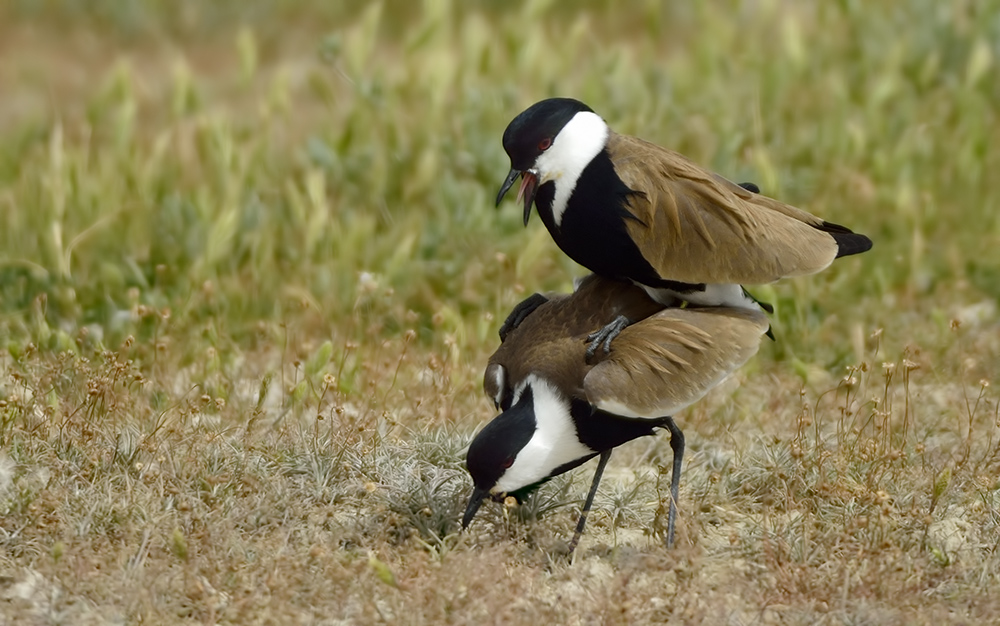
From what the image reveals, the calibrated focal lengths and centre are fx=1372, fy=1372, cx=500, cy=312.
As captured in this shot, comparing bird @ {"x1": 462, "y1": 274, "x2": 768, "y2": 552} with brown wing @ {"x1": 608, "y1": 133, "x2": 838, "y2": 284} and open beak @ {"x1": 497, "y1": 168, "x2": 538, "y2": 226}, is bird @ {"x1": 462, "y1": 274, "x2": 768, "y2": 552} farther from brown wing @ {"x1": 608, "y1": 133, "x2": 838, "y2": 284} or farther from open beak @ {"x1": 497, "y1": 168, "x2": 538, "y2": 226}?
open beak @ {"x1": 497, "y1": 168, "x2": 538, "y2": 226}

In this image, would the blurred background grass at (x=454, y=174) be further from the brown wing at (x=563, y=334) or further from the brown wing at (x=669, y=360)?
the brown wing at (x=669, y=360)

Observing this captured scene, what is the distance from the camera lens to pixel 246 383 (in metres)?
5.32

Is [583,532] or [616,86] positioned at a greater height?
[616,86]

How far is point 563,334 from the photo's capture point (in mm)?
4082

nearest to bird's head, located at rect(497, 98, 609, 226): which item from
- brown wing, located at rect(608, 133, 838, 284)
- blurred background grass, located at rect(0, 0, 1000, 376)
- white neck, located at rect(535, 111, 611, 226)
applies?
white neck, located at rect(535, 111, 611, 226)

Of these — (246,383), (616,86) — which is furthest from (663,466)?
(616,86)

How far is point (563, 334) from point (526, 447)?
409 millimetres

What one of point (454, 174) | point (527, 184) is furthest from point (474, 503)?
point (454, 174)

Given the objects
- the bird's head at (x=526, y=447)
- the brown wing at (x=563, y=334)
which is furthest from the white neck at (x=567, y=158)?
the bird's head at (x=526, y=447)

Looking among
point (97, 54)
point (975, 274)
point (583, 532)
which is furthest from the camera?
point (97, 54)

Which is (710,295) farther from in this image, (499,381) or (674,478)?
(499,381)

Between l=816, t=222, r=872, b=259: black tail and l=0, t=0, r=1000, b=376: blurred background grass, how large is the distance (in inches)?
50.6

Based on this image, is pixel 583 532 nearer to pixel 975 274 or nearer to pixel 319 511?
pixel 319 511

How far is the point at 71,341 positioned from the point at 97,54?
5.62 metres
